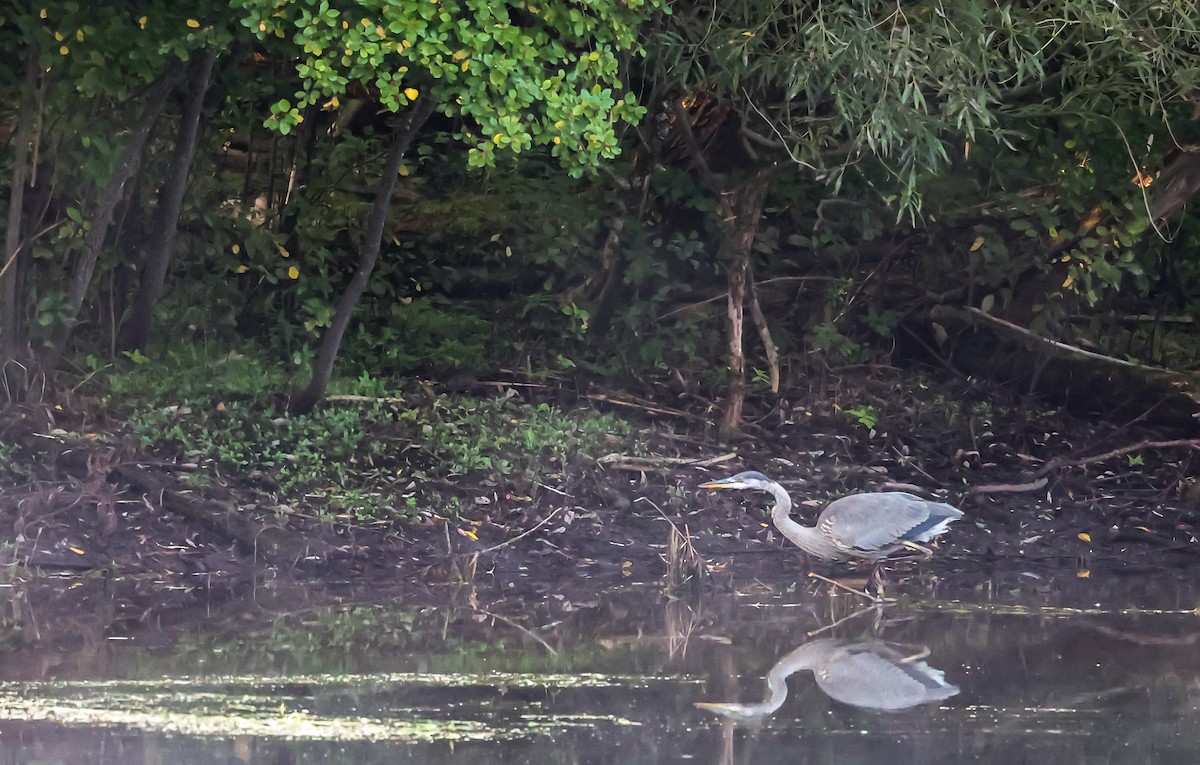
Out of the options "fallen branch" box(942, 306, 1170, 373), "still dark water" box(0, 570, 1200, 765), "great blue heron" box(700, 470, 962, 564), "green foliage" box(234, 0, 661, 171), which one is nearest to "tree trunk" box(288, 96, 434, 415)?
"green foliage" box(234, 0, 661, 171)

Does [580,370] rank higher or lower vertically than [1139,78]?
lower

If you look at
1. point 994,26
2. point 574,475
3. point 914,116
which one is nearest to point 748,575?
point 574,475

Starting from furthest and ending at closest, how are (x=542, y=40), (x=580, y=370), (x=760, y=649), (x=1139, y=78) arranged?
(x=580, y=370)
(x=1139, y=78)
(x=542, y=40)
(x=760, y=649)

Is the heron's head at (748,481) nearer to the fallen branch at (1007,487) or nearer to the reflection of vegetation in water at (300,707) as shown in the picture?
the fallen branch at (1007,487)

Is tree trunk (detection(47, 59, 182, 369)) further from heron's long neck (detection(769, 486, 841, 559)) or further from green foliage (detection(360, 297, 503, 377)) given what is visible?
heron's long neck (detection(769, 486, 841, 559))

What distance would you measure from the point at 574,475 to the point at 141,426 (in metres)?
2.85

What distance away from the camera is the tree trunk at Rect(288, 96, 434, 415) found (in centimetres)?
970

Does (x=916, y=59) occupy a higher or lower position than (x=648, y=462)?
higher

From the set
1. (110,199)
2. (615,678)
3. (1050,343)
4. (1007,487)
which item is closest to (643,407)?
(1007,487)

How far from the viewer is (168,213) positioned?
10.5m

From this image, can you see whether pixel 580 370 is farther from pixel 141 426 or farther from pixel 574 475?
pixel 141 426

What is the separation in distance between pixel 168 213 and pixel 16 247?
105 centimetres

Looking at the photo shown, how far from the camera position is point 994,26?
9.09 metres

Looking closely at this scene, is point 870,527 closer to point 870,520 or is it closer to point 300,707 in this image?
point 870,520
